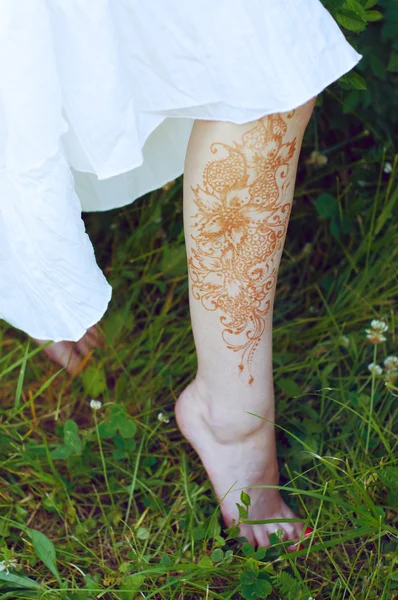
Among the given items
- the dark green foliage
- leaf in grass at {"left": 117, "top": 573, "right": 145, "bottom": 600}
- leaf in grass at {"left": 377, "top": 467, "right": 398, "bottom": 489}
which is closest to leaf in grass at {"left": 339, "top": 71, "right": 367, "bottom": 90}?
the dark green foliage

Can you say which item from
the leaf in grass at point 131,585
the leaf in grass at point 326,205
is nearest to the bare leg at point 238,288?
the leaf in grass at point 131,585

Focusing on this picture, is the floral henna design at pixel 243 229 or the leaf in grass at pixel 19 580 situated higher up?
the floral henna design at pixel 243 229

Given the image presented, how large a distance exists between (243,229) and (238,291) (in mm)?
104

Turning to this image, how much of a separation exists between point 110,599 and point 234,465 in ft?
1.05

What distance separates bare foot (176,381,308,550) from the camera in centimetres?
122

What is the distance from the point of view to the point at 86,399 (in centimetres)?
158

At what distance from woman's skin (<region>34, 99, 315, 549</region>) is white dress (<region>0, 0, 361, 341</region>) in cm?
7

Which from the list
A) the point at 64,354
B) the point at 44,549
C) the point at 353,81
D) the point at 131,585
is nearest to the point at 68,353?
the point at 64,354

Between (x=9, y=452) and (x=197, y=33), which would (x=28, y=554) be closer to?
(x=9, y=452)

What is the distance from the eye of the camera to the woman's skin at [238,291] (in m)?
0.99

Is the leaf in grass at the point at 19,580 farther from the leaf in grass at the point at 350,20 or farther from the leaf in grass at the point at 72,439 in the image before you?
the leaf in grass at the point at 350,20

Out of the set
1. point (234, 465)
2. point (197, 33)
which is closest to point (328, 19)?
point (197, 33)

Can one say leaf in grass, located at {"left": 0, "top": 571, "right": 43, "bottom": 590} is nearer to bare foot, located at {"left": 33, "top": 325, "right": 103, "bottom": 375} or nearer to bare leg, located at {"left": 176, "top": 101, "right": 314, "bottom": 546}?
bare leg, located at {"left": 176, "top": 101, "right": 314, "bottom": 546}

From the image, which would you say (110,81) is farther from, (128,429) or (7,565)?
(7,565)
